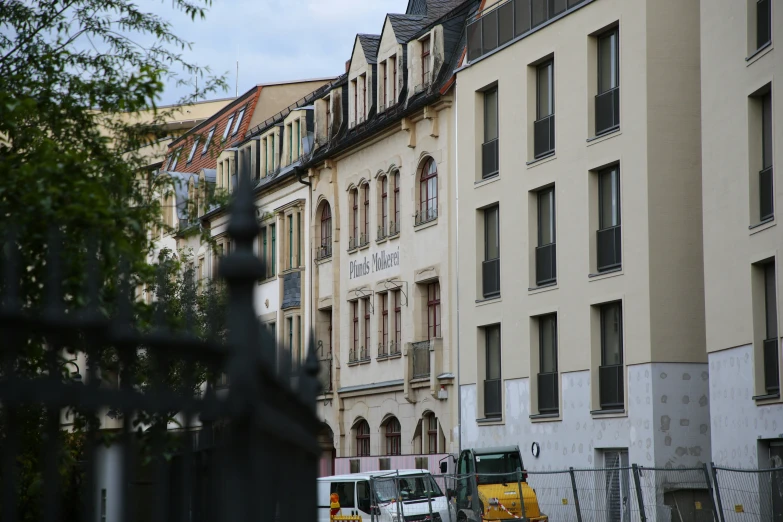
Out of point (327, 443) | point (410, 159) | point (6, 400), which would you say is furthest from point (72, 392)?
point (327, 443)

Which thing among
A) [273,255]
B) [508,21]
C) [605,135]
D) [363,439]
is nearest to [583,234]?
[605,135]

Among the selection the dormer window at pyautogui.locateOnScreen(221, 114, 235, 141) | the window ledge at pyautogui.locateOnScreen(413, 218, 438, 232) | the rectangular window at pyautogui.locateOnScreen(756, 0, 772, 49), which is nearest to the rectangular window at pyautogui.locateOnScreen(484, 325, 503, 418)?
the window ledge at pyautogui.locateOnScreen(413, 218, 438, 232)

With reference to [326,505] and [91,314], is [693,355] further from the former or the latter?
[91,314]

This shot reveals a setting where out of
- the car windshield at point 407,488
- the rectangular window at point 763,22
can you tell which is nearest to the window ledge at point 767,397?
the rectangular window at point 763,22

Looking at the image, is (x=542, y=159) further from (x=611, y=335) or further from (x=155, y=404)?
(x=155, y=404)

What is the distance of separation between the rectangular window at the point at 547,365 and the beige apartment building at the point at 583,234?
0.05m

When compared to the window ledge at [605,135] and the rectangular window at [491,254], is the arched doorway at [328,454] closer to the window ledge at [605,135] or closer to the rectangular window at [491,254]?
the rectangular window at [491,254]

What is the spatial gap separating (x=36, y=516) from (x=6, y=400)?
0.94 metres

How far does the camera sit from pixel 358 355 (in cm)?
4669

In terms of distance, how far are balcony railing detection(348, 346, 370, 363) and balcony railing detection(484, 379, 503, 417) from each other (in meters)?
8.27

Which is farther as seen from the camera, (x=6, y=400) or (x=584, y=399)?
(x=584, y=399)

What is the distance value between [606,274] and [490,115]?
838 centimetres

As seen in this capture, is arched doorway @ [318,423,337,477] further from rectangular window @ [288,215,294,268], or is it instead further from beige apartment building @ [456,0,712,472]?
beige apartment building @ [456,0,712,472]

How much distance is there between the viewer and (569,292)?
34000mm
